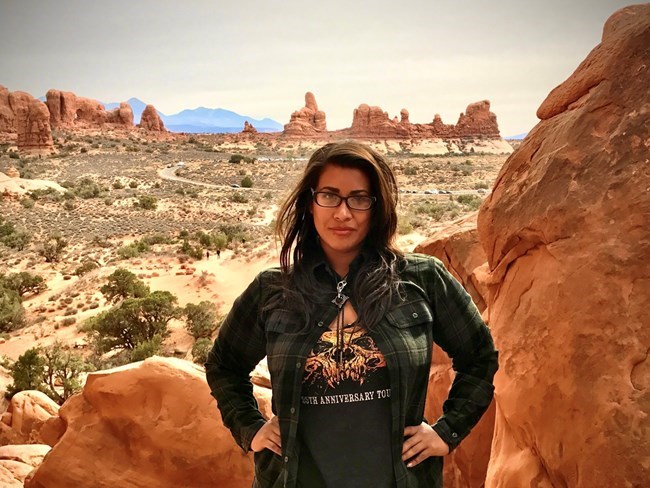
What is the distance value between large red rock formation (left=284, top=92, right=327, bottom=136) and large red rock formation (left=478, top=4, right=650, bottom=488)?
3110 inches

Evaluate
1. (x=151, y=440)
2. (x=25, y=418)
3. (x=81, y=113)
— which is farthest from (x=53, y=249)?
(x=81, y=113)

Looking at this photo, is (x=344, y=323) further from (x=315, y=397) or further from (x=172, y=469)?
(x=172, y=469)

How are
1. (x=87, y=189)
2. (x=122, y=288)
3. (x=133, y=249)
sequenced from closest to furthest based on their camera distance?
(x=122, y=288) < (x=133, y=249) < (x=87, y=189)

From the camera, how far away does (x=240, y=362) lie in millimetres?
2111

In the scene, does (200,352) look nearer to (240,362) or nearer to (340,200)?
(240,362)

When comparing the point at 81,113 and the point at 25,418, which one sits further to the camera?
the point at 81,113

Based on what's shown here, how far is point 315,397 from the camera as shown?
172cm

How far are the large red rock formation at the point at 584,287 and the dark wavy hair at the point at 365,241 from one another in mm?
833

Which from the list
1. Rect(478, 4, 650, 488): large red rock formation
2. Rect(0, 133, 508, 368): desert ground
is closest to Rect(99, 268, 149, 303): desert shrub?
Rect(0, 133, 508, 368): desert ground

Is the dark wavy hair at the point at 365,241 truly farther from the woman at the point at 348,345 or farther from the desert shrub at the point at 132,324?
the desert shrub at the point at 132,324

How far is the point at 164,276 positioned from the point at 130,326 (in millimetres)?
4718

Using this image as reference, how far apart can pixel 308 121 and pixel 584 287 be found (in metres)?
84.0

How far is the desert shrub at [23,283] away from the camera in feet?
46.1

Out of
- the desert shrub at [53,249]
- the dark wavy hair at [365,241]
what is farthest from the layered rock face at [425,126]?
the dark wavy hair at [365,241]
